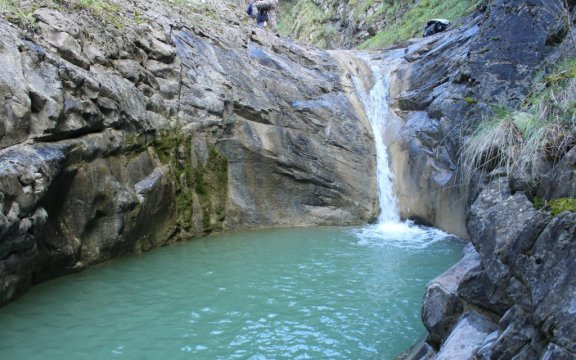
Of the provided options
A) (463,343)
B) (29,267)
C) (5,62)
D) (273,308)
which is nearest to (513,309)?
(463,343)

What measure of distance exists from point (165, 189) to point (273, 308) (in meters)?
4.98

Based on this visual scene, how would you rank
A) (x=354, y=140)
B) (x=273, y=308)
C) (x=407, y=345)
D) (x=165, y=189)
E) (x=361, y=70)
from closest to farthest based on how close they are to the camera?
(x=407, y=345), (x=273, y=308), (x=165, y=189), (x=354, y=140), (x=361, y=70)

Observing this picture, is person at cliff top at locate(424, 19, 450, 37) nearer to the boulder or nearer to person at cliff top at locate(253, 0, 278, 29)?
person at cliff top at locate(253, 0, 278, 29)

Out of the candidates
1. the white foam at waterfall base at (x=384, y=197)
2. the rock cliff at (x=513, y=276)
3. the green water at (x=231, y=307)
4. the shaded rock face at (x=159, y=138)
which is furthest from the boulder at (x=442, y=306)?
the white foam at waterfall base at (x=384, y=197)

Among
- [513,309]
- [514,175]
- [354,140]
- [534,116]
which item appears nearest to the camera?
[513,309]

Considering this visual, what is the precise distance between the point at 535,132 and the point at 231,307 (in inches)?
197

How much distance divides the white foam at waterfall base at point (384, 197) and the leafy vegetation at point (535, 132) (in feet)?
20.6

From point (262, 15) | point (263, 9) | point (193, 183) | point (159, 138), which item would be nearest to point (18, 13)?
point (159, 138)

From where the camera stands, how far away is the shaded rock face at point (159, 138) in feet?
24.7

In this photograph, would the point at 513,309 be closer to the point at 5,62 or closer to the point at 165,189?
the point at 5,62

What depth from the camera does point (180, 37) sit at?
1334 cm

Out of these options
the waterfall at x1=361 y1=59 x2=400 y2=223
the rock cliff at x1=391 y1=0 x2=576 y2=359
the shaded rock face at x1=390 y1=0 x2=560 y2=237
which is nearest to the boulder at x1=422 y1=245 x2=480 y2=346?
the rock cliff at x1=391 y1=0 x2=576 y2=359

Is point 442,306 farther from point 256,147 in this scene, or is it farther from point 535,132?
point 256,147

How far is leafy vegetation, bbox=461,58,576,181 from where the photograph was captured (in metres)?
4.22
